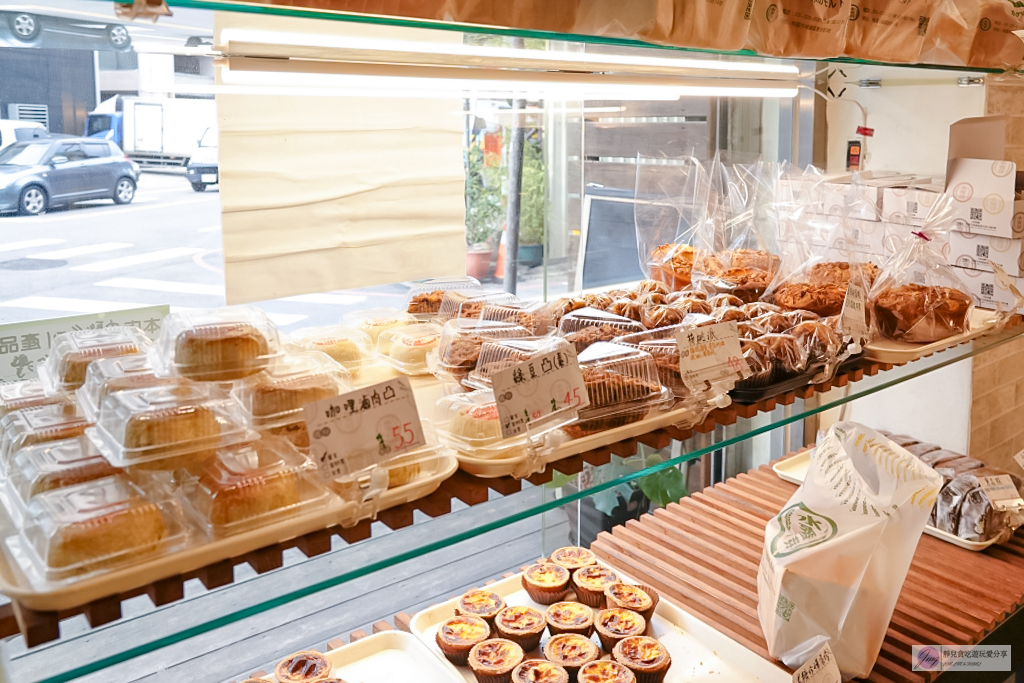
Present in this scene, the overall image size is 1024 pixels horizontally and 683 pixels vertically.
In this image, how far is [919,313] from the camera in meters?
1.69

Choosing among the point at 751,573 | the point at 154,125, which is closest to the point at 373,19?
the point at 751,573

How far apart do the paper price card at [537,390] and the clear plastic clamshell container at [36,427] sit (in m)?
0.51

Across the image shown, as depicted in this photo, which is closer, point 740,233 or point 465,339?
point 465,339

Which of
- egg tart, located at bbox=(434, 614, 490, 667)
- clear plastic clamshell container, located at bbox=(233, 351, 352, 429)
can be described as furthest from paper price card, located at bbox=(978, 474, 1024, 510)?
clear plastic clamshell container, located at bbox=(233, 351, 352, 429)

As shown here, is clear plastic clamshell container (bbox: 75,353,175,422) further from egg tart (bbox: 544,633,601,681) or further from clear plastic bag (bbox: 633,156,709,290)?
clear plastic bag (bbox: 633,156,709,290)

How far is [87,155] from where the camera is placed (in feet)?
7.32

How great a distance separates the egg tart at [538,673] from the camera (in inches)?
57.0

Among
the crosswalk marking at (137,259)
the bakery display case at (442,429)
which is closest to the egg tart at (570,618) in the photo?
the bakery display case at (442,429)

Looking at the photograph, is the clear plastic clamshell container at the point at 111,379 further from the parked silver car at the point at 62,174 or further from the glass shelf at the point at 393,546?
the parked silver car at the point at 62,174

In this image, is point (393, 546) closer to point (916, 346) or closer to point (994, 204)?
Answer: point (916, 346)

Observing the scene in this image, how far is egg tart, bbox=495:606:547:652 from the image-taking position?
1.57 m

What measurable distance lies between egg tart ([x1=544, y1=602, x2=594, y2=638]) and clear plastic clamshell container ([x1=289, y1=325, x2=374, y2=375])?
2.03 ft

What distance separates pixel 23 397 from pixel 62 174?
4.23ft

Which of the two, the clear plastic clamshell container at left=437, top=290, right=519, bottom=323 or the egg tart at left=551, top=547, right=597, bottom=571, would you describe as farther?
the egg tart at left=551, top=547, right=597, bottom=571
